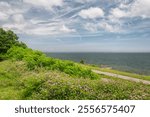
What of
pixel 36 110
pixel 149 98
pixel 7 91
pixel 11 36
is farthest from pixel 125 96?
pixel 11 36

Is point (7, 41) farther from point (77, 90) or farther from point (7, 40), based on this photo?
point (77, 90)

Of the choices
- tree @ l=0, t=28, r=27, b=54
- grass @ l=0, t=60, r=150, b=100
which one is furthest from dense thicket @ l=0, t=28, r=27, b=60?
grass @ l=0, t=60, r=150, b=100

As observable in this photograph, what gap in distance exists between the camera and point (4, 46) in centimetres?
4553

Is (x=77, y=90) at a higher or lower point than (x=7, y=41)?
lower

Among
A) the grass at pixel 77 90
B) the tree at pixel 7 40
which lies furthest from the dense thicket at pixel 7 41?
the grass at pixel 77 90

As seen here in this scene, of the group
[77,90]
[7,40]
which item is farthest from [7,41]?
[77,90]

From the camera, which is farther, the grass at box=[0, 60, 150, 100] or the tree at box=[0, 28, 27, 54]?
the tree at box=[0, 28, 27, 54]

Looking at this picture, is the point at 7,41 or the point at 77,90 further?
the point at 7,41

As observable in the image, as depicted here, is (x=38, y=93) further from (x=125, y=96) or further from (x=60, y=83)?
(x=125, y=96)

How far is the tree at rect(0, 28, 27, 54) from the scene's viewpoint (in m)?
45.3

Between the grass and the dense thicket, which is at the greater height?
the dense thicket

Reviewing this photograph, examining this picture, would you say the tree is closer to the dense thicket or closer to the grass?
the dense thicket

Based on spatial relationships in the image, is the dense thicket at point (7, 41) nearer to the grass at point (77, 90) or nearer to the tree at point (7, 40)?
the tree at point (7, 40)

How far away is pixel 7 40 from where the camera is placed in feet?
155
